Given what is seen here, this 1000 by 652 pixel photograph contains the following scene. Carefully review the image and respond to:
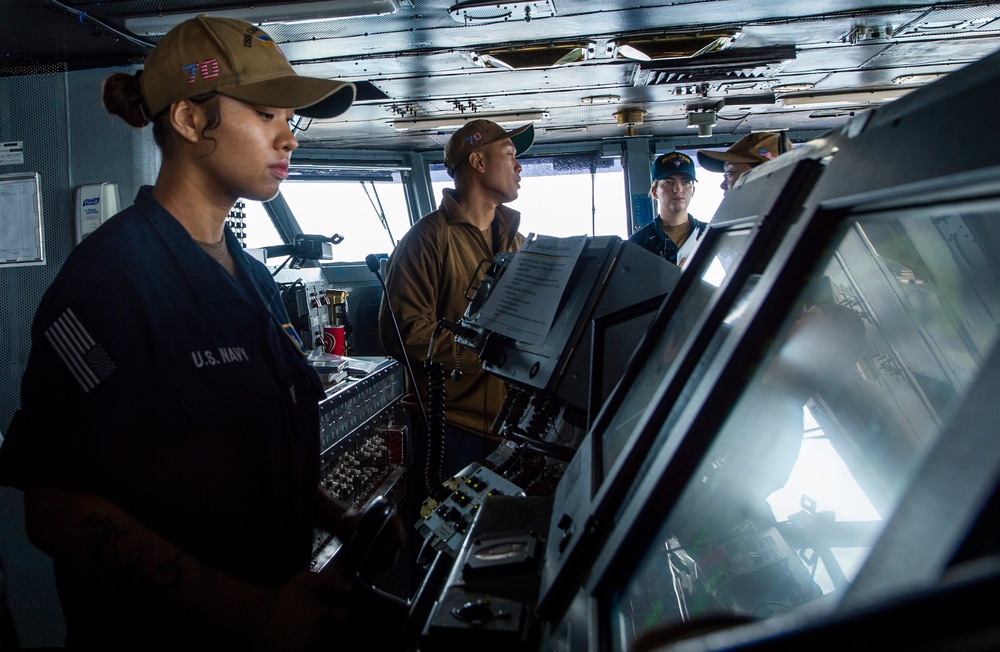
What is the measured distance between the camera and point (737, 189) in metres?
1.17

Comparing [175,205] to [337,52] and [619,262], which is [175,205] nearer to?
[619,262]

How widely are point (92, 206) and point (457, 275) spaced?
1.68m

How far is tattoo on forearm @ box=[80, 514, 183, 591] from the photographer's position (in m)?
1.00

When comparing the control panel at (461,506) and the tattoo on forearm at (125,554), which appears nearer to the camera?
the tattoo on forearm at (125,554)

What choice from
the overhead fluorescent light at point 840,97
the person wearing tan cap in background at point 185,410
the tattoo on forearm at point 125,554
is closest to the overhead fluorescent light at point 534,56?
the overhead fluorescent light at point 840,97

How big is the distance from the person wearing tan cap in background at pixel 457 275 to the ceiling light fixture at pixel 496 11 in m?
0.58

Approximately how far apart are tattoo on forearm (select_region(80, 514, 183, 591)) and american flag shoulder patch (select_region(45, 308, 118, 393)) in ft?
0.71

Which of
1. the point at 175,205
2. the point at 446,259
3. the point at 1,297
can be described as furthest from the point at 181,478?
the point at 1,297

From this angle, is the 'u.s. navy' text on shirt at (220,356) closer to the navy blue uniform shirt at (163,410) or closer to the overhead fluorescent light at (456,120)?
the navy blue uniform shirt at (163,410)

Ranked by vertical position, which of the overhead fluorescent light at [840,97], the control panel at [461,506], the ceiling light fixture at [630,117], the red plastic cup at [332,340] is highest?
the overhead fluorescent light at [840,97]

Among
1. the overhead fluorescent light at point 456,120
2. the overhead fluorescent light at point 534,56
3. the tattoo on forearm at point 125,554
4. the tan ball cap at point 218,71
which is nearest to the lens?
the tattoo on forearm at point 125,554

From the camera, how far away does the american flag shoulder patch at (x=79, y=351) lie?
1.01 m

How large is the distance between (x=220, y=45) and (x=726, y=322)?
1110mm

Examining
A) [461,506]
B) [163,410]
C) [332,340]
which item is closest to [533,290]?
[461,506]
